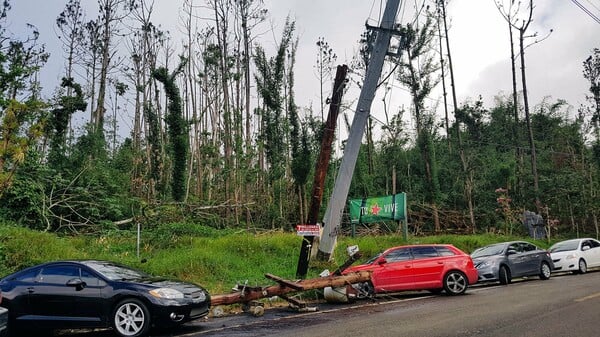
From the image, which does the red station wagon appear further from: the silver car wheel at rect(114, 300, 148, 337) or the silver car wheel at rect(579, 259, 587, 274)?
the silver car wheel at rect(579, 259, 587, 274)

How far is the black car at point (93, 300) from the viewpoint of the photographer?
358 inches

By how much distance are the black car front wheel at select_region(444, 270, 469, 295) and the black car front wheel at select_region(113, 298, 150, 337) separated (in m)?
8.42

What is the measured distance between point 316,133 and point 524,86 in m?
15.0

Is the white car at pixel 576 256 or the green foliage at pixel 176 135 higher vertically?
the green foliage at pixel 176 135

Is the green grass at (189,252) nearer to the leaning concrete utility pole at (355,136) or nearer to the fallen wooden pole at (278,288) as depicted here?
the leaning concrete utility pole at (355,136)

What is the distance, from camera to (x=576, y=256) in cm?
1997

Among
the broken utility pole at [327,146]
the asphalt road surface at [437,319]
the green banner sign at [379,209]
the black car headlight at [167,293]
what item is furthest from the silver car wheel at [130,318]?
the green banner sign at [379,209]

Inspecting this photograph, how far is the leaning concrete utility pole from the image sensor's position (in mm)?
16891

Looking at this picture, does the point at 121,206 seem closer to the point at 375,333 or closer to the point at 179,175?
the point at 179,175

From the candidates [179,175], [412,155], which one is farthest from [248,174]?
[412,155]

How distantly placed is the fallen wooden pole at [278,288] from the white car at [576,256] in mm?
11463

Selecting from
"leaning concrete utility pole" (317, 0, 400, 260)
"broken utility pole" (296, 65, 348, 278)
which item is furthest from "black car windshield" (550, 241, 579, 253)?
"broken utility pole" (296, 65, 348, 278)

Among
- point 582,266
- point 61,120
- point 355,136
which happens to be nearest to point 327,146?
point 355,136

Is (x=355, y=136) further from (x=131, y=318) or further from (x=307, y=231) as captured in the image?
(x=131, y=318)
